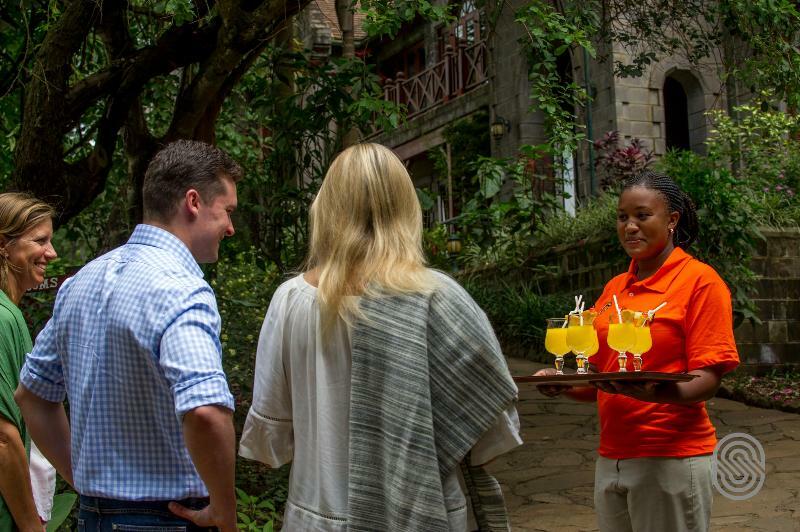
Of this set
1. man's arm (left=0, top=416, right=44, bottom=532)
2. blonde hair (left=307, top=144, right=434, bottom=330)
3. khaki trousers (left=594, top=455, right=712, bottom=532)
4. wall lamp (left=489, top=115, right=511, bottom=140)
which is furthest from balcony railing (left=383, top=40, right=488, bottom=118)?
blonde hair (left=307, top=144, right=434, bottom=330)

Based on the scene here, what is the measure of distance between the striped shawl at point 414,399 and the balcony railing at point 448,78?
1760 centimetres

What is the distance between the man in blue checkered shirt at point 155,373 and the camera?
7.64 ft

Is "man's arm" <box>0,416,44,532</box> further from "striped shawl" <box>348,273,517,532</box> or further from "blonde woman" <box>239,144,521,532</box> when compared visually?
"striped shawl" <box>348,273,517,532</box>

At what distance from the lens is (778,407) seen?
31.2 feet

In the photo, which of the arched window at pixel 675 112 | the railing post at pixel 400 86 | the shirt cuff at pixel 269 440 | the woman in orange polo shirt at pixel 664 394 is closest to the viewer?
the shirt cuff at pixel 269 440

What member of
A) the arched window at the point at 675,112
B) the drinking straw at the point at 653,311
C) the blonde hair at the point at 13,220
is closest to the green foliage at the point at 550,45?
the drinking straw at the point at 653,311

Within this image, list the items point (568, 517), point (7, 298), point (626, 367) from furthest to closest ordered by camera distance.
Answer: point (568, 517)
point (626, 367)
point (7, 298)

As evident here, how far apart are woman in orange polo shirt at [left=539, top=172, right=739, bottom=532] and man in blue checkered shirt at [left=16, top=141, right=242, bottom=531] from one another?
1.20m

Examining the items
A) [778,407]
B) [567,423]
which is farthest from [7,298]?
[778,407]

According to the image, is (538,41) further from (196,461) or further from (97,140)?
(196,461)

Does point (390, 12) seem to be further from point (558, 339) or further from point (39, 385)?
point (39, 385)

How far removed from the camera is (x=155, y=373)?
2.40m

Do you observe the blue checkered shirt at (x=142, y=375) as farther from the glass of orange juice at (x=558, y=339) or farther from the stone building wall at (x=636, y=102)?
the stone building wall at (x=636, y=102)

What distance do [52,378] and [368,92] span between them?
4730 mm
